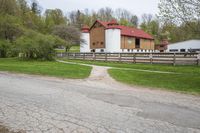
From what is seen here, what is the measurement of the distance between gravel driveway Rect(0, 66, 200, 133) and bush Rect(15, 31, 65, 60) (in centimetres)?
1997

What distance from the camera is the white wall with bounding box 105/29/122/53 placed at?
176ft

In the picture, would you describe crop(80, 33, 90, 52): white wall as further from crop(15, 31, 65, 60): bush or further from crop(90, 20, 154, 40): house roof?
crop(15, 31, 65, 60): bush

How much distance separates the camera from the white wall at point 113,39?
53494 mm

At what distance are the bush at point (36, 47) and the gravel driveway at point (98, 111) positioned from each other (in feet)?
65.5

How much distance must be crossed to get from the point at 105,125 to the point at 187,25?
9.24 m

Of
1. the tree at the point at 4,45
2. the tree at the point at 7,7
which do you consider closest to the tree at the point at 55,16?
the tree at the point at 7,7

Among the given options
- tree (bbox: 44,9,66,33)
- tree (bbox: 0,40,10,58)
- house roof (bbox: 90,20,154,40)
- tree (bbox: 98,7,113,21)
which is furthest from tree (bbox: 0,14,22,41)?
tree (bbox: 98,7,113,21)

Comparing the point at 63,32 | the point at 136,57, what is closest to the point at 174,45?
the point at 63,32

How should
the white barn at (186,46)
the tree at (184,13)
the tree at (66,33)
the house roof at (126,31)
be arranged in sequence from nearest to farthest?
the tree at (184,13) → the tree at (66,33) → the white barn at (186,46) → the house roof at (126,31)

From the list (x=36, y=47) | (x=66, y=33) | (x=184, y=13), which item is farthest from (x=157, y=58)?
(x=66, y=33)

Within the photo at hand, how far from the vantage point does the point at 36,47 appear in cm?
2866

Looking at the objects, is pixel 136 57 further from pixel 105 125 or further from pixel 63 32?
pixel 63 32

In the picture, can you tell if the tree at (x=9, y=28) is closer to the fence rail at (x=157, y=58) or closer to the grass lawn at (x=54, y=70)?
the fence rail at (x=157, y=58)

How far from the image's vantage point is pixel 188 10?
40.7ft
